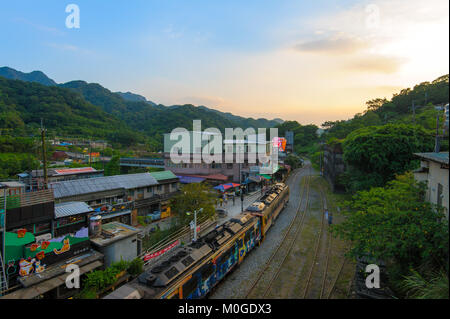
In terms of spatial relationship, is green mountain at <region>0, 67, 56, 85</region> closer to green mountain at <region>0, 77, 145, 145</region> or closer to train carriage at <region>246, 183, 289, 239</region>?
green mountain at <region>0, 77, 145, 145</region>

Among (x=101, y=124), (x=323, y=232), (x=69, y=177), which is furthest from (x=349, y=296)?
(x=101, y=124)

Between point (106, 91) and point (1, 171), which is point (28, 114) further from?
point (106, 91)

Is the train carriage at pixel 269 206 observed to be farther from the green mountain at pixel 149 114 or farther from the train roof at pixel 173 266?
the green mountain at pixel 149 114

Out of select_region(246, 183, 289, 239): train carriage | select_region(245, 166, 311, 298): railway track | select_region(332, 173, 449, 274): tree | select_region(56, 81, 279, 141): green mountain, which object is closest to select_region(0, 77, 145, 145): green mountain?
select_region(56, 81, 279, 141): green mountain

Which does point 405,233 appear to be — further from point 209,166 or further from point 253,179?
point 209,166

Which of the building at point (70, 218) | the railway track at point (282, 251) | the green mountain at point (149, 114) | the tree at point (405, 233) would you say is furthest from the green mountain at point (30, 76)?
the tree at point (405, 233)
